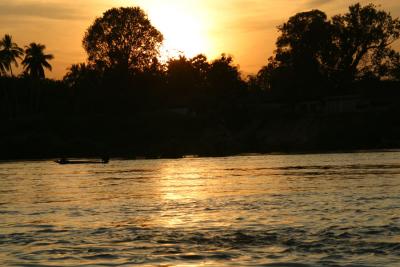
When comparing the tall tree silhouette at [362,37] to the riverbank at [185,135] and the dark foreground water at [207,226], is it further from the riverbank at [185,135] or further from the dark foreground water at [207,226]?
the dark foreground water at [207,226]

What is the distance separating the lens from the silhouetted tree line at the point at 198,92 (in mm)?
108750

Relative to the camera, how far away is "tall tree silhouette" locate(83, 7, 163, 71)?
118 meters

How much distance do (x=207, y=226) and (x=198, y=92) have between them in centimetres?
11168

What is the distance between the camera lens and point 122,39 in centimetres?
11812

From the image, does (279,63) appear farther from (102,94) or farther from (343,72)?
(102,94)

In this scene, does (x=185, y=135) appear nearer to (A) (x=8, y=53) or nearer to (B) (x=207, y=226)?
(A) (x=8, y=53)

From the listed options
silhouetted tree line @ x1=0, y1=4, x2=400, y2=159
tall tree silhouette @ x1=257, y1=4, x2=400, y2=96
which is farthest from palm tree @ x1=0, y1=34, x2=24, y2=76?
tall tree silhouette @ x1=257, y1=4, x2=400, y2=96

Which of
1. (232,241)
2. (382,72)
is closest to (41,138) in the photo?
(382,72)

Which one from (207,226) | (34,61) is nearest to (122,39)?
(34,61)

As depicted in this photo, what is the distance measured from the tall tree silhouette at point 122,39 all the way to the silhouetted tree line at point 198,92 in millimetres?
167

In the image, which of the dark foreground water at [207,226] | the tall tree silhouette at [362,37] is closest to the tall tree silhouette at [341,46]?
the tall tree silhouette at [362,37]

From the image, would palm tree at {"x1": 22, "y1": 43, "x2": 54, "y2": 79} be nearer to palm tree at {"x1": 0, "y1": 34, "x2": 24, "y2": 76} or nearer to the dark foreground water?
palm tree at {"x1": 0, "y1": 34, "x2": 24, "y2": 76}

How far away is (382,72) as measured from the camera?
124 m

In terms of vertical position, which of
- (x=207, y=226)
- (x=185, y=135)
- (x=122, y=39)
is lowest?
(x=207, y=226)
